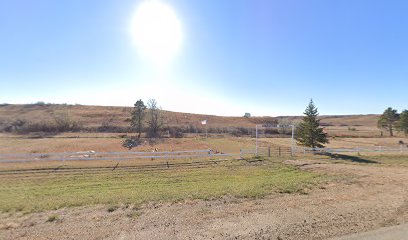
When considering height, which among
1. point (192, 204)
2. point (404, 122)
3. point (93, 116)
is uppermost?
point (93, 116)

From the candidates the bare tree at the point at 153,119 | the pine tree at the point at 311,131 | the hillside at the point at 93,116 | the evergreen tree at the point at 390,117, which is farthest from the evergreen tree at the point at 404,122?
the bare tree at the point at 153,119

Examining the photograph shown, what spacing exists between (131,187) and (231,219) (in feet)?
20.4

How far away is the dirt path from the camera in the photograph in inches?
257

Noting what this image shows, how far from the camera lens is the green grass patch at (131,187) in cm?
964

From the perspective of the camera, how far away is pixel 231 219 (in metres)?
7.47

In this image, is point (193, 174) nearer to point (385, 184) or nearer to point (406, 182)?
point (385, 184)

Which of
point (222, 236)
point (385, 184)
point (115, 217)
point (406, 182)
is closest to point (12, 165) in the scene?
point (115, 217)

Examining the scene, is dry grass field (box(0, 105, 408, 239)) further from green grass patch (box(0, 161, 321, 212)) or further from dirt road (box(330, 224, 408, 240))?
dirt road (box(330, 224, 408, 240))

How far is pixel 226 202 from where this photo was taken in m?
9.20

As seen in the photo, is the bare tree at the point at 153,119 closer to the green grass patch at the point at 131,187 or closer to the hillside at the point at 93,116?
the hillside at the point at 93,116

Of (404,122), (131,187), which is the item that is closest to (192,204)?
(131,187)

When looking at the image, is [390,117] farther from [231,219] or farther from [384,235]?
[231,219]

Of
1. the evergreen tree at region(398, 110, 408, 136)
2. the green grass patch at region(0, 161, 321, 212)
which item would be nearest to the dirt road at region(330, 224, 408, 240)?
the green grass patch at region(0, 161, 321, 212)

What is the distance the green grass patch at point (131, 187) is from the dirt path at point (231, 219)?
920 millimetres
